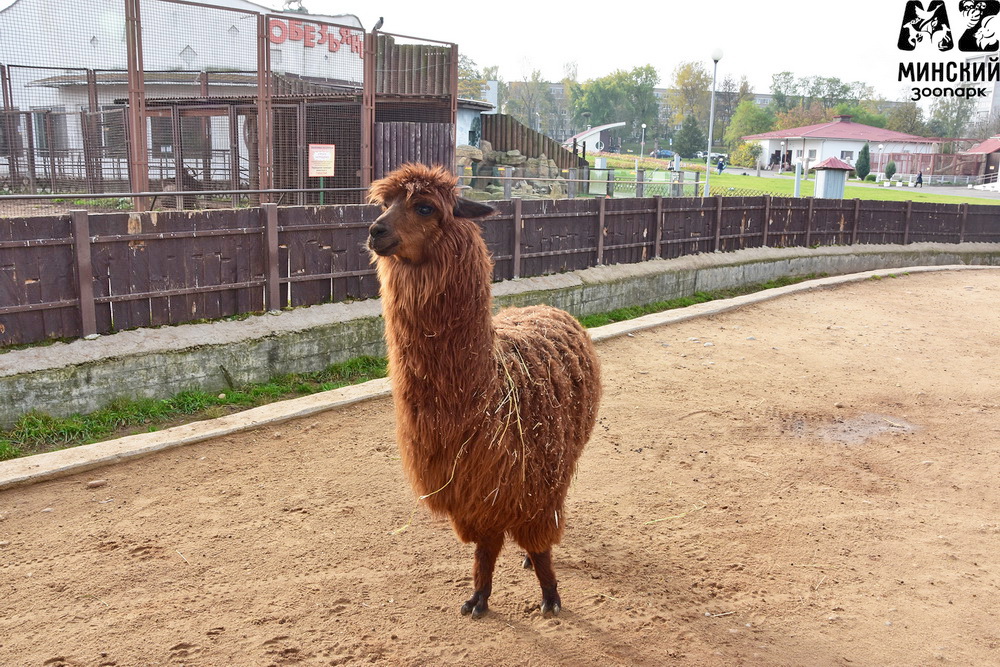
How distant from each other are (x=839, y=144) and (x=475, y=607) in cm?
6992

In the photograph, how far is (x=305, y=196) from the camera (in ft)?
46.6

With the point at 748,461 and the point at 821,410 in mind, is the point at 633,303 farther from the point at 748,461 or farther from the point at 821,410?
the point at 748,461

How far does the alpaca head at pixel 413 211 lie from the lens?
11.3ft

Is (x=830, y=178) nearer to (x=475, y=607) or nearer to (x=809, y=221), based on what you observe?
(x=809, y=221)

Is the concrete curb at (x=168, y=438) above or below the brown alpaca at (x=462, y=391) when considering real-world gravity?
below

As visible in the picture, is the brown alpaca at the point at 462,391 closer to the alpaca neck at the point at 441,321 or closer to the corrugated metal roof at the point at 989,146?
the alpaca neck at the point at 441,321

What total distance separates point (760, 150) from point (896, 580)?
74337 millimetres

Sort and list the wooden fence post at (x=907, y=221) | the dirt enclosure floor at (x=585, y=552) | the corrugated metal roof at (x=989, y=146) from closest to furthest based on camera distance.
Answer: the dirt enclosure floor at (x=585, y=552), the wooden fence post at (x=907, y=221), the corrugated metal roof at (x=989, y=146)

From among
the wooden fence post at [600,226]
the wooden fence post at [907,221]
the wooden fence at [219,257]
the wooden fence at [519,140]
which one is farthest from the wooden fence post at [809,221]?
the wooden fence at [519,140]

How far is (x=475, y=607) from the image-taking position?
13.4 feet

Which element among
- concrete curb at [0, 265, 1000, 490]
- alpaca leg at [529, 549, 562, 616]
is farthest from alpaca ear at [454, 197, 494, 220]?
concrete curb at [0, 265, 1000, 490]

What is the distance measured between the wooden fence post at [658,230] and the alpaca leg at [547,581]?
11008 millimetres

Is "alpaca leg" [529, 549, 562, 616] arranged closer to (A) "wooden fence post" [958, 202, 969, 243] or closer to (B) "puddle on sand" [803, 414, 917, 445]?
(B) "puddle on sand" [803, 414, 917, 445]

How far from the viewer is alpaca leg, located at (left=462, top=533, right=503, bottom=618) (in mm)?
4078
